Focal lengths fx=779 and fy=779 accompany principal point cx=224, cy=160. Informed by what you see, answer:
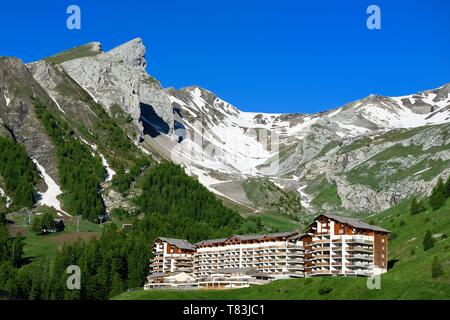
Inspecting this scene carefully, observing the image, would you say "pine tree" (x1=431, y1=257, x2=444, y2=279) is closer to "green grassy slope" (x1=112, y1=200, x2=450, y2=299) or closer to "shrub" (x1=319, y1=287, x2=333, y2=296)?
"green grassy slope" (x1=112, y1=200, x2=450, y2=299)

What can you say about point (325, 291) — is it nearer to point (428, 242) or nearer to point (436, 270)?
point (436, 270)

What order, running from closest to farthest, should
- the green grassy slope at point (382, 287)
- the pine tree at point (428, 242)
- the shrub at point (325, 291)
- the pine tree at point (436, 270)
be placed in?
the green grassy slope at point (382, 287)
the pine tree at point (436, 270)
the shrub at point (325, 291)
the pine tree at point (428, 242)

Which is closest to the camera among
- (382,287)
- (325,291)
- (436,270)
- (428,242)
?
(382,287)

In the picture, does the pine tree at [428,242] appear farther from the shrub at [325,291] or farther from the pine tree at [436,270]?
the shrub at [325,291]

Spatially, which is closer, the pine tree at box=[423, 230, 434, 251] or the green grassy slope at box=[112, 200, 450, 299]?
the green grassy slope at box=[112, 200, 450, 299]

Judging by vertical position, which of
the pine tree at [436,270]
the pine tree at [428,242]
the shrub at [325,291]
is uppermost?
the pine tree at [428,242]

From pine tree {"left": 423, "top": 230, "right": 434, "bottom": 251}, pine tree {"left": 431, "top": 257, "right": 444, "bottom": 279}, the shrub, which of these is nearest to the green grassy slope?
the shrub

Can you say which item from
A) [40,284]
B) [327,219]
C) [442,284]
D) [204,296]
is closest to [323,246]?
[327,219]

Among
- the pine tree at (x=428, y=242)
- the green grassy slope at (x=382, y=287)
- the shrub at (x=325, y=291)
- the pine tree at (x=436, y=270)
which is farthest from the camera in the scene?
the pine tree at (x=428, y=242)

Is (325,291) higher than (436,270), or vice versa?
(436,270)

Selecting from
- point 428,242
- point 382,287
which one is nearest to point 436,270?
point 382,287

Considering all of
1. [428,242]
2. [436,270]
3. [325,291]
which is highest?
[428,242]

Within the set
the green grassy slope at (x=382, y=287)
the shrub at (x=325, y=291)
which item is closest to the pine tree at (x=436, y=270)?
the green grassy slope at (x=382, y=287)
